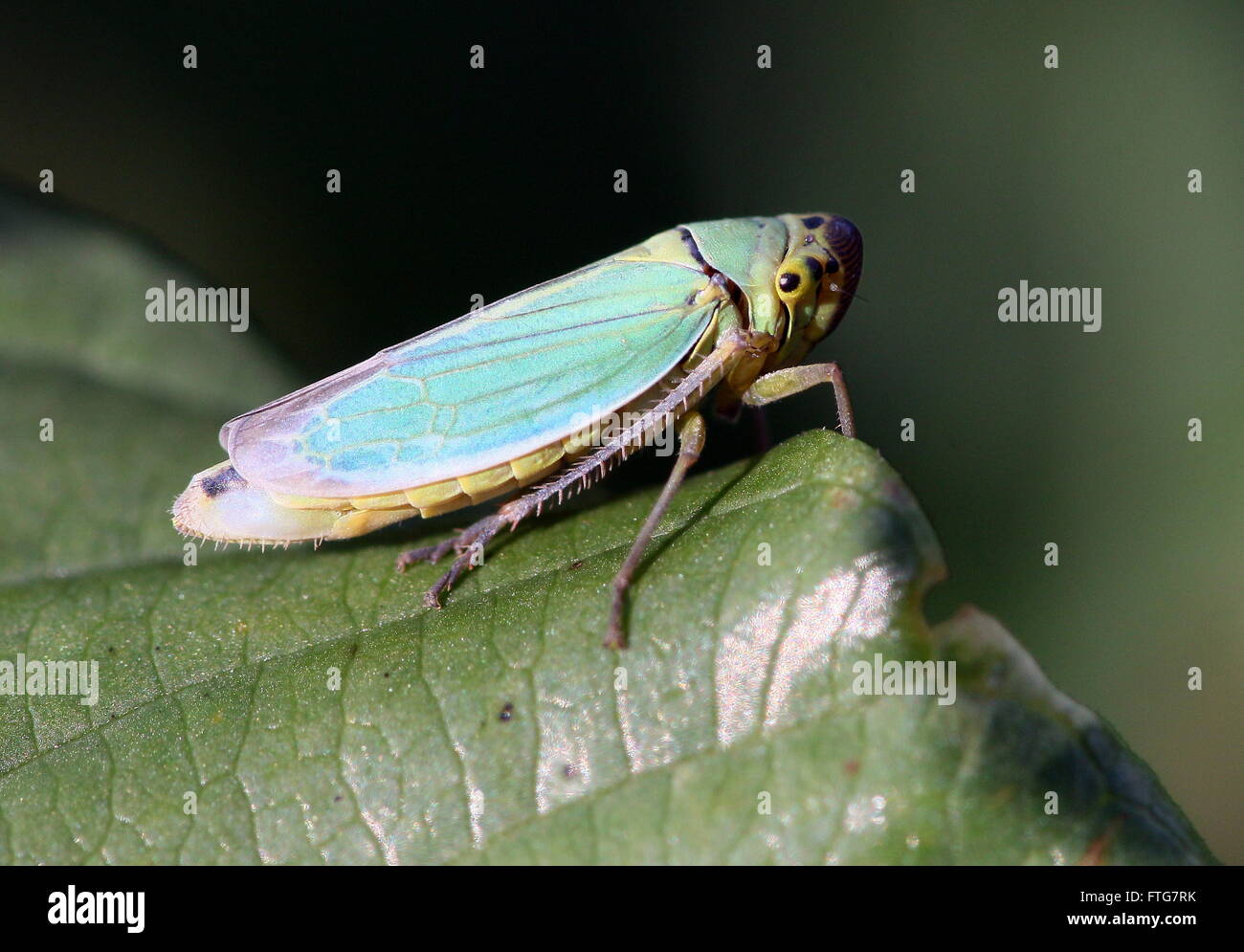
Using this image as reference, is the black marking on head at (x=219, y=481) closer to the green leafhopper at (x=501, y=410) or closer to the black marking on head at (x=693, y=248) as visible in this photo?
the green leafhopper at (x=501, y=410)

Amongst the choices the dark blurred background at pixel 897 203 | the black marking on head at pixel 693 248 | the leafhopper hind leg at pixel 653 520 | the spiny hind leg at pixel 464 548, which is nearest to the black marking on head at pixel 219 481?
the spiny hind leg at pixel 464 548

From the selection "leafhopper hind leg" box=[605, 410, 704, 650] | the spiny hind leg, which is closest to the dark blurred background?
"leafhopper hind leg" box=[605, 410, 704, 650]

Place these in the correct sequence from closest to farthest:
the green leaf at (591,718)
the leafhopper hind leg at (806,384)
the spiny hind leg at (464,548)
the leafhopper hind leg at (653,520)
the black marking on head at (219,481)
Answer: the green leaf at (591,718)
the leafhopper hind leg at (653,520)
the spiny hind leg at (464,548)
the black marking on head at (219,481)
the leafhopper hind leg at (806,384)

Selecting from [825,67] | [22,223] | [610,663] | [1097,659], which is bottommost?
[1097,659]

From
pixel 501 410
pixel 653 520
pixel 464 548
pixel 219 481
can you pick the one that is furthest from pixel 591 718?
pixel 219 481

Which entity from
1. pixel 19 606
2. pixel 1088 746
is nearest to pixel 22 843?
pixel 19 606
